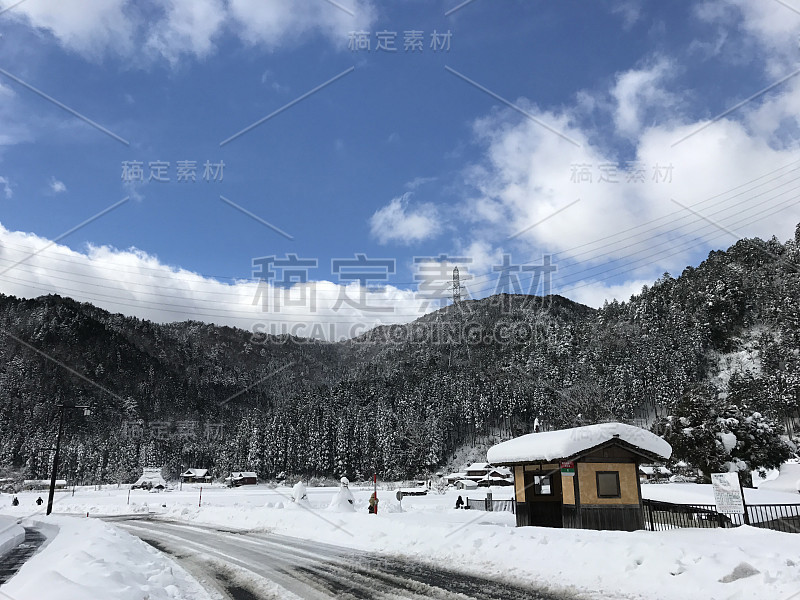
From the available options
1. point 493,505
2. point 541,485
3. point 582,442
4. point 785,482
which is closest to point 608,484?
point 582,442

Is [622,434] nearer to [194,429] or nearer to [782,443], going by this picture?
[782,443]

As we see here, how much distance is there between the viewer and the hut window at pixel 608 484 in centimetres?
2108

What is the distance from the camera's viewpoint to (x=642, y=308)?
13575cm

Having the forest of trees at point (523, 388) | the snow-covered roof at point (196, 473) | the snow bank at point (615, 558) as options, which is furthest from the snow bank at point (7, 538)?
the snow-covered roof at point (196, 473)

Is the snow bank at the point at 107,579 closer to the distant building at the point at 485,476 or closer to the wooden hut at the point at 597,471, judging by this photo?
the wooden hut at the point at 597,471

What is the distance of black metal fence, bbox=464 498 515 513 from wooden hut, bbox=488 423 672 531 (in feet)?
35.9

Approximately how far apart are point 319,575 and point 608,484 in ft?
44.7

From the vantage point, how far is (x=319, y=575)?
1263cm

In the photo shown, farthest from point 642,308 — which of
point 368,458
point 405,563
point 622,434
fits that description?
point 405,563

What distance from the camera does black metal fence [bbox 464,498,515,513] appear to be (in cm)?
3306

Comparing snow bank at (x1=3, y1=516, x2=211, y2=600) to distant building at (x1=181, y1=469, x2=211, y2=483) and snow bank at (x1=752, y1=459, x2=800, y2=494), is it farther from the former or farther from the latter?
distant building at (x1=181, y1=469, x2=211, y2=483)

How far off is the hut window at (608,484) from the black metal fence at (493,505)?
38.5 ft

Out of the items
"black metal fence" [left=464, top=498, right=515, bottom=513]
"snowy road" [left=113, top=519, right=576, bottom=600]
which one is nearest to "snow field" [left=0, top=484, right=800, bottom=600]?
"snowy road" [left=113, top=519, right=576, bottom=600]

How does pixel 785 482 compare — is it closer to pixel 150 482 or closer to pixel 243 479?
pixel 243 479
